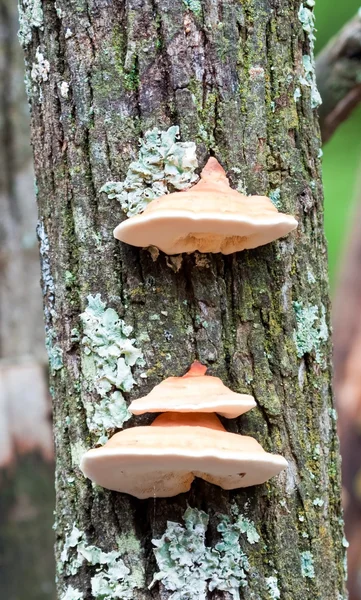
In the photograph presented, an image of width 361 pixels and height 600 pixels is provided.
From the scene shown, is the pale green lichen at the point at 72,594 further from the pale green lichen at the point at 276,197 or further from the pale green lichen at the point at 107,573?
the pale green lichen at the point at 276,197

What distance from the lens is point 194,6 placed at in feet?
5.50

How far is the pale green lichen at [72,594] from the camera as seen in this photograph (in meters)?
1.65

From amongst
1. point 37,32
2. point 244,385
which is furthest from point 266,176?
point 37,32

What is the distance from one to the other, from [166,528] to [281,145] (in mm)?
997

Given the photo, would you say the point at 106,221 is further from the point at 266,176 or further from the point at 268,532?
the point at 268,532

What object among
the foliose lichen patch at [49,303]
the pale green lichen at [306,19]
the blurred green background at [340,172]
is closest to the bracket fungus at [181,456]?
the foliose lichen patch at [49,303]

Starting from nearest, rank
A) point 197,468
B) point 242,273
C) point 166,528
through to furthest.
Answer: point 197,468 < point 166,528 < point 242,273

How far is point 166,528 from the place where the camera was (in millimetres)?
1580

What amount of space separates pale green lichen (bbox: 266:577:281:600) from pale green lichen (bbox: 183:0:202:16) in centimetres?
140

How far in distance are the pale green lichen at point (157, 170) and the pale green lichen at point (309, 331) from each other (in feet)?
1.46

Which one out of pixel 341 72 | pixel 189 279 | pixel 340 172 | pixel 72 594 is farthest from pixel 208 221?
pixel 340 172

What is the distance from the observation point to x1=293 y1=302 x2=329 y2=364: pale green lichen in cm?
175

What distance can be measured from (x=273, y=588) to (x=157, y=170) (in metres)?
1.06

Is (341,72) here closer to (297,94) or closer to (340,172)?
(297,94)
